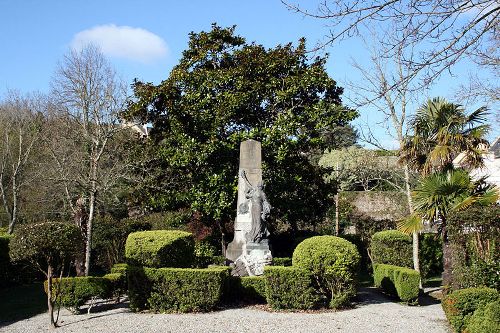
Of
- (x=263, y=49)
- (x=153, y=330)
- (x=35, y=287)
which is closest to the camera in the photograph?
(x=153, y=330)

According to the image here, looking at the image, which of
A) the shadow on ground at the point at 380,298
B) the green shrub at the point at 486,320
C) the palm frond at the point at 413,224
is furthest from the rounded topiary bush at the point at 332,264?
the green shrub at the point at 486,320

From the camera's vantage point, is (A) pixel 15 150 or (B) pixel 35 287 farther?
(A) pixel 15 150

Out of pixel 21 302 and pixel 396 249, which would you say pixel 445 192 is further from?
pixel 21 302

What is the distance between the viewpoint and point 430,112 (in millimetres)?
13562

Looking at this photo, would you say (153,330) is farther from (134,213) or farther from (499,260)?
(134,213)

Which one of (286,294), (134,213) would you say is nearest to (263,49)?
(286,294)

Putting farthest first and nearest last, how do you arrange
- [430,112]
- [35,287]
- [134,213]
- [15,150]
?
[134,213] < [15,150] < [35,287] < [430,112]

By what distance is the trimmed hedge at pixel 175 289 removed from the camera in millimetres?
11109

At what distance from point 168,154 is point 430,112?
8.46 metres

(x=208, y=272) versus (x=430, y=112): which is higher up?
(x=430, y=112)

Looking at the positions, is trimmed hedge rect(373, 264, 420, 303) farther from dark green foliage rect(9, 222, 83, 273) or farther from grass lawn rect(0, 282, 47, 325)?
grass lawn rect(0, 282, 47, 325)

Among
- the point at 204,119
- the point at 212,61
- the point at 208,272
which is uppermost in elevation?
the point at 212,61

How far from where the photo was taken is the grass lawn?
11648 millimetres

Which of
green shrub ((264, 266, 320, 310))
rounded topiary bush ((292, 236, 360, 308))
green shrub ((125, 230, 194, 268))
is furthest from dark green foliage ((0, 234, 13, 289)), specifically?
rounded topiary bush ((292, 236, 360, 308))
